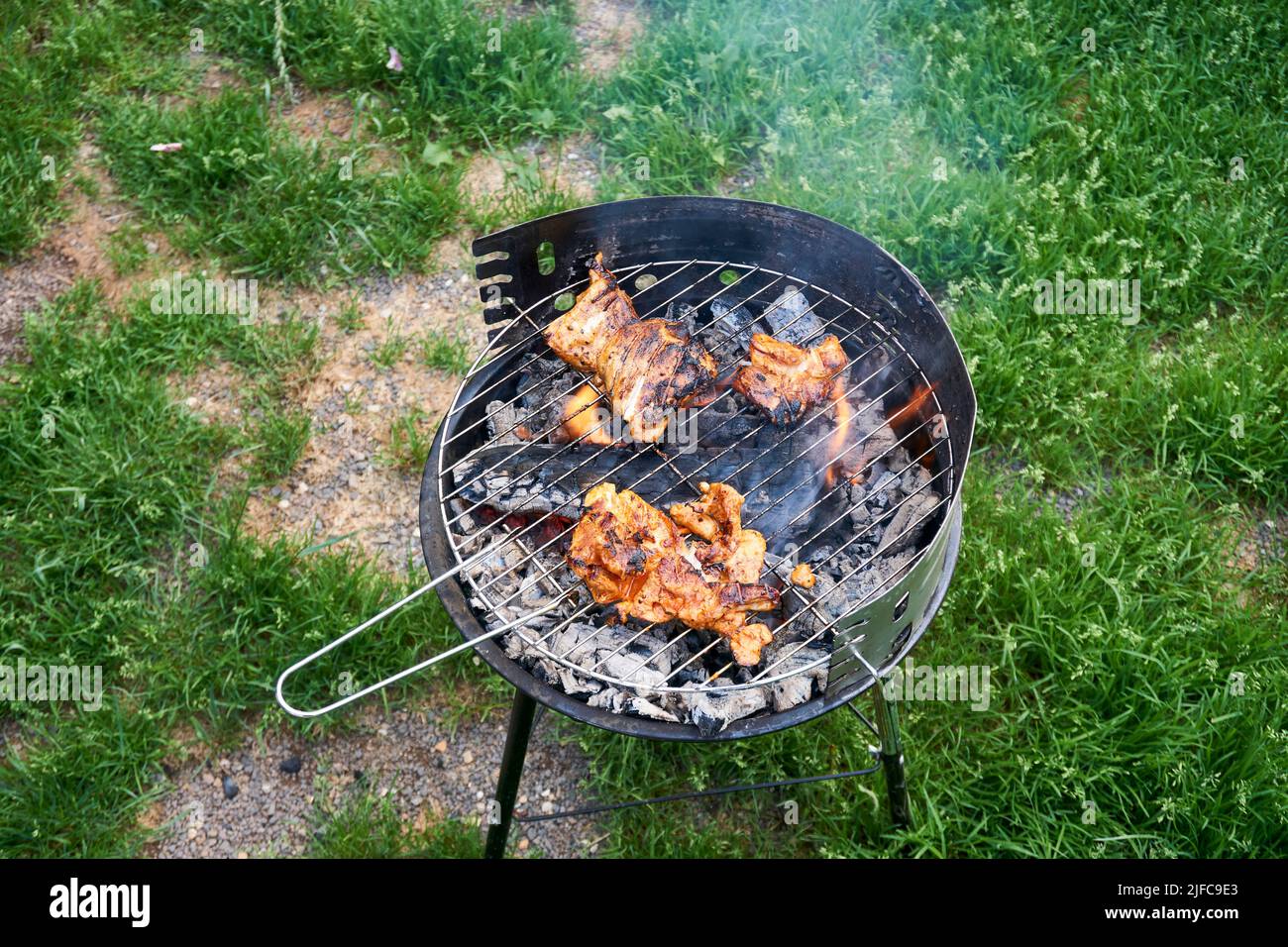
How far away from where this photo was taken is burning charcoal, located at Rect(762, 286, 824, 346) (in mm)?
3391

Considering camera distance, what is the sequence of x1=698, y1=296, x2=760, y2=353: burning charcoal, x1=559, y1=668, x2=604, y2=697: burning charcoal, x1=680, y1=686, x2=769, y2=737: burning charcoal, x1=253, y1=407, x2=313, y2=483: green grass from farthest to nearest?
x1=253, y1=407, x2=313, y2=483: green grass, x1=698, y1=296, x2=760, y2=353: burning charcoal, x1=559, y1=668, x2=604, y2=697: burning charcoal, x1=680, y1=686, x2=769, y2=737: burning charcoal

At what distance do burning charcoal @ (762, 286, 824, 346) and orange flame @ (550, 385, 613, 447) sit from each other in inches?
25.8

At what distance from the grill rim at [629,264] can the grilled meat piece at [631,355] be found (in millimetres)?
180

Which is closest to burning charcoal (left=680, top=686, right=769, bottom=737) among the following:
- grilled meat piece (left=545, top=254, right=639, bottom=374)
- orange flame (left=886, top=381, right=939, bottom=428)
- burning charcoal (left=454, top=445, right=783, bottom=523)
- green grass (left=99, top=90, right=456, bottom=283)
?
burning charcoal (left=454, top=445, right=783, bottom=523)

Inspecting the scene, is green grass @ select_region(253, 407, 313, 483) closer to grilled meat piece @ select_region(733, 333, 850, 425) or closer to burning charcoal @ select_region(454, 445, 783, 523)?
burning charcoal @ select_region(454, 445, 783, 523)

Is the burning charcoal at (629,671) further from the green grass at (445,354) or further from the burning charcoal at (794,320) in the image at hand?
the green grass at (445,354)

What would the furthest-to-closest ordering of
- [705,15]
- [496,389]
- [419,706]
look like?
[705,15] < [419,706] < [496,389]

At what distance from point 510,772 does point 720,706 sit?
802mm

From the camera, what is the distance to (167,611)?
404cm

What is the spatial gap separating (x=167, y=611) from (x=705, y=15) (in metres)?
4.20

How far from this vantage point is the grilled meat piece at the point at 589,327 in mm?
3246

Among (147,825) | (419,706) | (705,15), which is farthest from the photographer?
(705,15)
